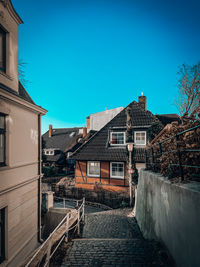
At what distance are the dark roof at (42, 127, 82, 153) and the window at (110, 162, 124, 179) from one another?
18030mm

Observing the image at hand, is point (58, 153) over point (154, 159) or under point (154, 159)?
under

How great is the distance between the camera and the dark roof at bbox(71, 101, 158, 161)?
50.5ft

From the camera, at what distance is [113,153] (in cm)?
1562

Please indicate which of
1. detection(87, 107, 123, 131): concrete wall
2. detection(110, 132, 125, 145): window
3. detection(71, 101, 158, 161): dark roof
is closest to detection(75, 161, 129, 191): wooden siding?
detection(71, 101, 158, 161): dark roof

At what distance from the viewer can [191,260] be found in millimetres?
2582

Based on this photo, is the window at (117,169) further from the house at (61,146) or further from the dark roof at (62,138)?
the dark roof at (62,138)

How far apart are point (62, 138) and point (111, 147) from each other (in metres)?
22.6

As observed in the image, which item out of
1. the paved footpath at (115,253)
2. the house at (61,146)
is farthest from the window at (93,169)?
the house at (61,146)

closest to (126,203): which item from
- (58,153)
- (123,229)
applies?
(123,229)

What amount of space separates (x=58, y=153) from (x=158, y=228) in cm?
2968

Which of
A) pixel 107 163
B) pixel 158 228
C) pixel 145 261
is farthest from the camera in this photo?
pixel 107 163

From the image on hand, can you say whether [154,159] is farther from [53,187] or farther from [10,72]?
[53,187]

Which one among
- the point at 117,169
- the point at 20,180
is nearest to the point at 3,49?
the point at 20,180

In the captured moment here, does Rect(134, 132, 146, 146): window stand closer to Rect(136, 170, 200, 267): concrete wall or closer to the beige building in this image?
the beige building
